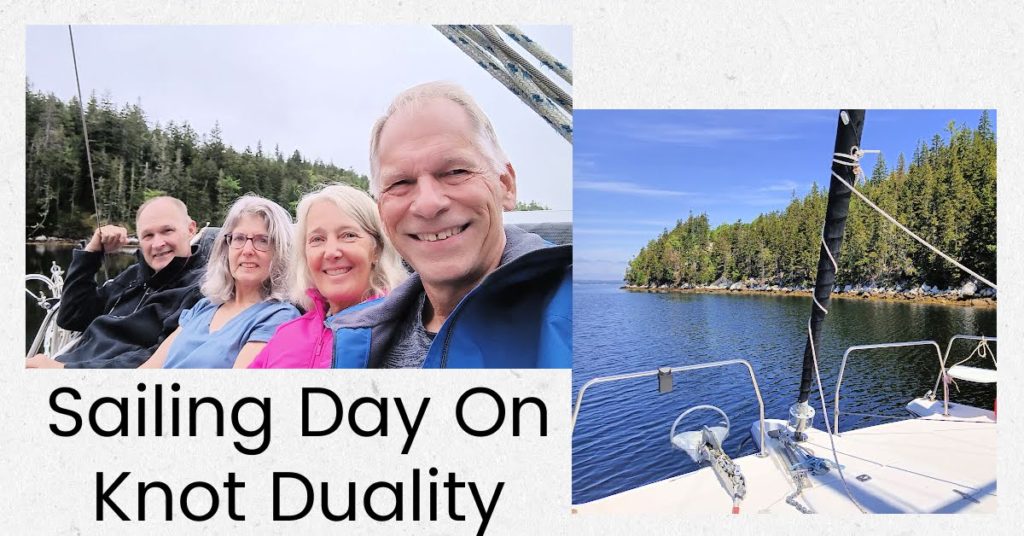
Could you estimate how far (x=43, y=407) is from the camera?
1978 mm

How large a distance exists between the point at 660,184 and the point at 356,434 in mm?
6251

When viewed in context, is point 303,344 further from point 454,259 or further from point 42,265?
point 42,265

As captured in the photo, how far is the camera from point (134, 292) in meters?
2.01

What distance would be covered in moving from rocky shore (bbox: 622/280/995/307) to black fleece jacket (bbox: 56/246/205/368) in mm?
4279

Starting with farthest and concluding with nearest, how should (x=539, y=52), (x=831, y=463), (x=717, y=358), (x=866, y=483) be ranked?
1. (x=717, y=358)
2. (x=831, y=463)
3. (x=866, y=483)
4. (x=539, y=52)

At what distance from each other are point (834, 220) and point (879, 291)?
17.8 ft

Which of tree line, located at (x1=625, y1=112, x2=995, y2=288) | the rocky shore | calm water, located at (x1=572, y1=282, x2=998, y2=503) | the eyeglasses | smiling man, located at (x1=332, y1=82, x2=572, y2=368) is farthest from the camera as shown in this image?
calm water, located at (x1=572, y1=282, x2=998, y2=503)

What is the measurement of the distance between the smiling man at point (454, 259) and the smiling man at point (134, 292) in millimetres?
633

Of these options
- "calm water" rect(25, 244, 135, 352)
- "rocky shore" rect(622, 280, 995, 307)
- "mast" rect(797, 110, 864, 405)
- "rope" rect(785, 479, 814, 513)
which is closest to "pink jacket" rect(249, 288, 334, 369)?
"calm water" rect(25, 244, 135, 352)

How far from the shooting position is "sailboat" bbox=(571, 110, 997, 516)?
2.04m

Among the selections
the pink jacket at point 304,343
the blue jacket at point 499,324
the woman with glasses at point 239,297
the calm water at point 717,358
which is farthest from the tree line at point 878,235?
the woman with glasses at point 239,297

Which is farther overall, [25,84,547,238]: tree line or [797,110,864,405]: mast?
[797,110,864,405]: mast

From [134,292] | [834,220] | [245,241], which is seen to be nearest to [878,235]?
[834,220]

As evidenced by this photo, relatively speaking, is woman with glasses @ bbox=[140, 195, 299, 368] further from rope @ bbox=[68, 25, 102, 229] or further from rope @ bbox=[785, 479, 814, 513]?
rope @ bbox=[785, 479, 814, 513]
